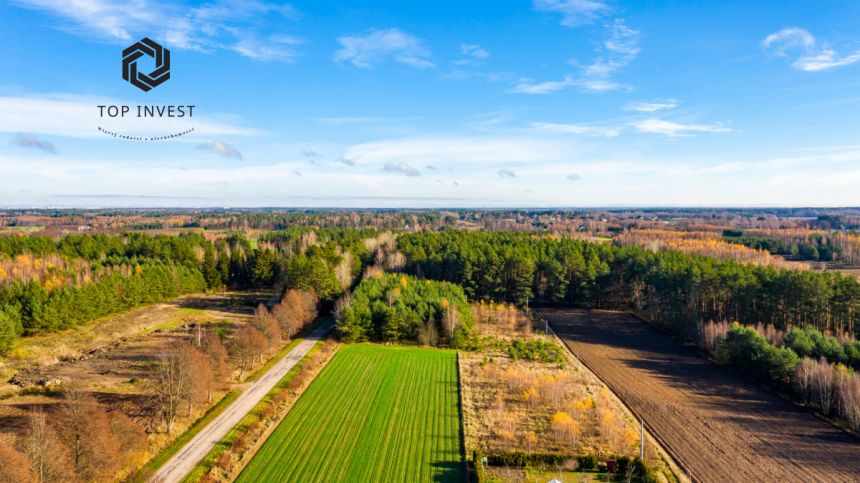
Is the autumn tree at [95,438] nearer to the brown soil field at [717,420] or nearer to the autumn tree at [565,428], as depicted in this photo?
the autumn tree at [565,428]

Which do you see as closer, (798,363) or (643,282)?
→ (798,363)

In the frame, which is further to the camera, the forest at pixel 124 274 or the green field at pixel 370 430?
the forest at pixel 124 274

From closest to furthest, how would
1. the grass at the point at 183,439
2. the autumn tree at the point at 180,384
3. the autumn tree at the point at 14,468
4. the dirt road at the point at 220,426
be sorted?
the autumn tree at the point at 14,468
the grass at the point at 183,439
the dirt road at the point at 220,426
the autumn tree at the point at 180,384

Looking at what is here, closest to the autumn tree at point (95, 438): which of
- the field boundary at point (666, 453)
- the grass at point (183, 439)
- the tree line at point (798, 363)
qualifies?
the grass at point (183, 439)

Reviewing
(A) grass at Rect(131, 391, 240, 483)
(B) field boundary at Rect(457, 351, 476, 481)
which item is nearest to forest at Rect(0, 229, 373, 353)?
(A) grass at Rect(131, 391, 240, 483)

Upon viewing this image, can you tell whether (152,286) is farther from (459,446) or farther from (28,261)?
(459,446)

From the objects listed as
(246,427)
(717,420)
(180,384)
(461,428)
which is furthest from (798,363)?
(180,384)

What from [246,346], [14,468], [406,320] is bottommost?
[406,320]

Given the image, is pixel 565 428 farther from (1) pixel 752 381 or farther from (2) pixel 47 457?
(2) pixel 47 457

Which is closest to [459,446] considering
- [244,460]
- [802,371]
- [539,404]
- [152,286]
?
[539,404]
